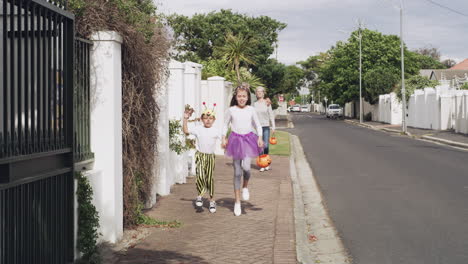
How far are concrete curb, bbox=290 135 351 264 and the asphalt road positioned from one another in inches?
5.4

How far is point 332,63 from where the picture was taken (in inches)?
2494

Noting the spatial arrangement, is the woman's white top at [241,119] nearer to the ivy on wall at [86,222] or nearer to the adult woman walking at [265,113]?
the ivy on wall at [86,222]

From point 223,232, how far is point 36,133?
3.17 meters

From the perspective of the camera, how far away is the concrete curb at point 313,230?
6.39 meters

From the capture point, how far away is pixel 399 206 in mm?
9211

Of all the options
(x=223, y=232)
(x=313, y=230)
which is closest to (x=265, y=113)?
(x=313, y=230)

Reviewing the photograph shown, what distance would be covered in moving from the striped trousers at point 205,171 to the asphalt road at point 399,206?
1834 millimetres

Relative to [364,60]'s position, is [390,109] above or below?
below

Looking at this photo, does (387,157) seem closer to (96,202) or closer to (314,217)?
(314,217)

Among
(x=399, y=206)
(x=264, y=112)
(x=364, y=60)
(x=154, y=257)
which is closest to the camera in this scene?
(x=154, y=257)

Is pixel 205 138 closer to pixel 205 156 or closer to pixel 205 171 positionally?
pixel 205 156

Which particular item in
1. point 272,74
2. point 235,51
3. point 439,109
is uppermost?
point 272,74

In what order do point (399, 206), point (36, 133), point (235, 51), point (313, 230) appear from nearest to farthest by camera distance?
point (36, 133)
point (313, 230)
point (399, 206)
point (235, 51)

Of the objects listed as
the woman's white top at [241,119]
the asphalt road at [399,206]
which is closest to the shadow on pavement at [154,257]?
the asphalt road at [399,206]
